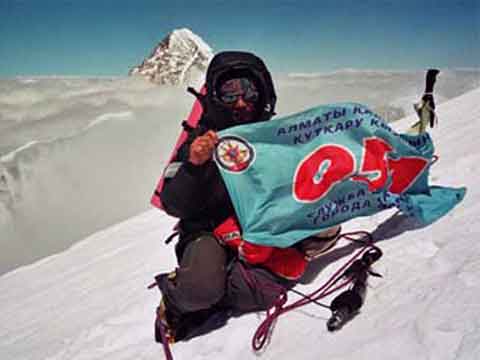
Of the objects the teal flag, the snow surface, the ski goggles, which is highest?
the ski goggles

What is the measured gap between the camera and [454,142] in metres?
4.98

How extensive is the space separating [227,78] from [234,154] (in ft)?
1.59

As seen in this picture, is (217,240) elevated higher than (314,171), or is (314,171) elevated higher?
(314,171)

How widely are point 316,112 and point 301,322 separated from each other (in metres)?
1.20

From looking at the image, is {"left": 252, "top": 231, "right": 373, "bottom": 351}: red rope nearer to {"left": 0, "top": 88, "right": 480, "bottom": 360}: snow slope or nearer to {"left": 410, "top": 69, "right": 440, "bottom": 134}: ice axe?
{"left": 0, "top": 88, "right": 480, "bottom": 360}: snow slope

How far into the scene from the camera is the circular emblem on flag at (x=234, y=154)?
246 centimetres

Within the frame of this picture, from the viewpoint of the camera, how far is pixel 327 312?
2281mm

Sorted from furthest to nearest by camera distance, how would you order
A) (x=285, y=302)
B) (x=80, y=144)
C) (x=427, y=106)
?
(x=80, y=144) < (x=427, y=106) < (x=285, y=302)

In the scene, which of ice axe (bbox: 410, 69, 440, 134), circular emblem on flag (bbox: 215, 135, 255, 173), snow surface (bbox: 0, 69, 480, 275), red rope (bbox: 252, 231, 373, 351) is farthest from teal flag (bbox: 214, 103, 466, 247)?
snow surface (bbox: 0, 69, 480, 275)

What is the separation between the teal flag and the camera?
8.20ft

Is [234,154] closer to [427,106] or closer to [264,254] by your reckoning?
[264,254]

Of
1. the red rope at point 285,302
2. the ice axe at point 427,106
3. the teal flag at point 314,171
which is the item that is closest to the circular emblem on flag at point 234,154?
the teal flag at point 314,171

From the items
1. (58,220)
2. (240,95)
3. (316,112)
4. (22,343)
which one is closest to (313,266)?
(316,112)

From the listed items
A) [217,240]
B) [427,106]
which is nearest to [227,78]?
[217,240]
